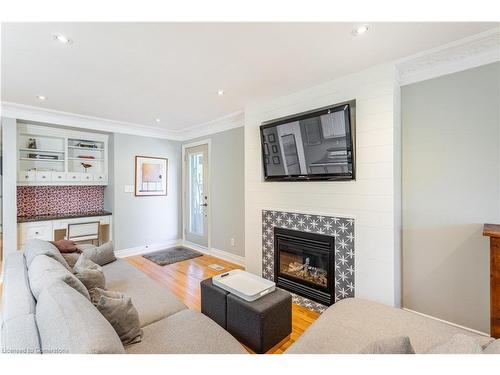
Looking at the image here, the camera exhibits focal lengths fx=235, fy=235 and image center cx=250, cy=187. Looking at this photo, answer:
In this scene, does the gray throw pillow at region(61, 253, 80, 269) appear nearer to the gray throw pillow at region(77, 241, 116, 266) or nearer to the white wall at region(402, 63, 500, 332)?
the gray throw pillow at region(77, 241, 116, 266)

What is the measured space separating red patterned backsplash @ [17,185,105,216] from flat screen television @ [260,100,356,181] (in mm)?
3489

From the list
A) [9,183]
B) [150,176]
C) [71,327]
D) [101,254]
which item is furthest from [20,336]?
[150,176]

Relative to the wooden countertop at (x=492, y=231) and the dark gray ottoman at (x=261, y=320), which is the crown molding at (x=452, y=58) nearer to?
the wooden countertop at (x=492, y=231)

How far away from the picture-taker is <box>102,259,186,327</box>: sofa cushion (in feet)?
5.55

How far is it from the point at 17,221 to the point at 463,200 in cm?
530

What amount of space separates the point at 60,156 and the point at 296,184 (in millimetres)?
4003

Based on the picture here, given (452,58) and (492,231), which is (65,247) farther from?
(452,58)

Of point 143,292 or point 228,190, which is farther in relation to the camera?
point 228,190

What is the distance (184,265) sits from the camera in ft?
12.8

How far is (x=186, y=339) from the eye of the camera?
4.42 feet

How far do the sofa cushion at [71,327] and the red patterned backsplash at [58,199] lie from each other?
12.2 feet

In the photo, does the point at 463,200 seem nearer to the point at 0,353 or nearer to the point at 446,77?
the point at 446,77

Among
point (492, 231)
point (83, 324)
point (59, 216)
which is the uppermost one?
point (492, 231)
